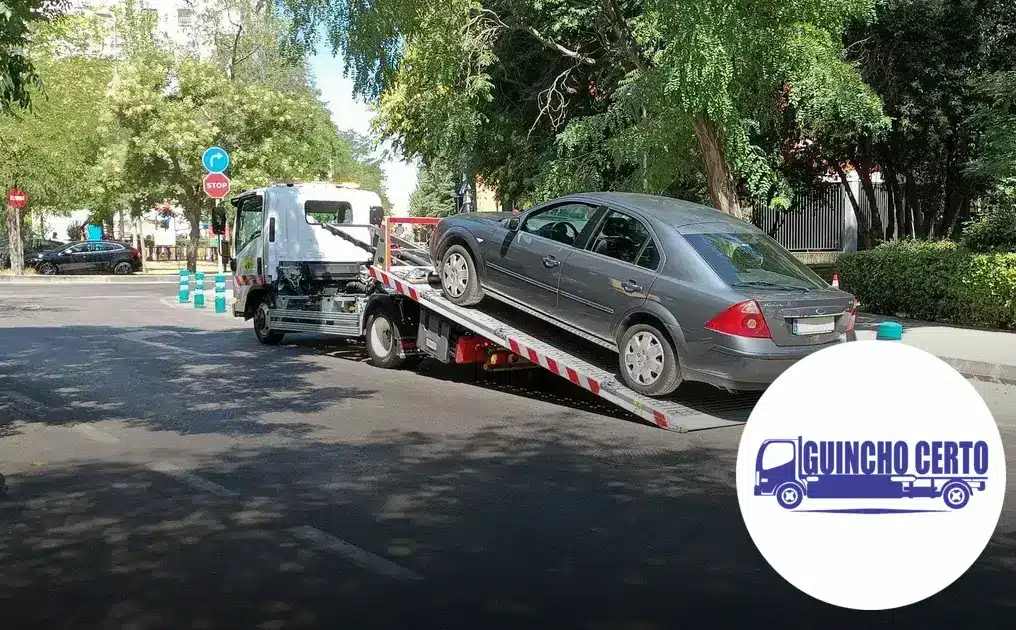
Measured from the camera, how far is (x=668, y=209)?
1007cm

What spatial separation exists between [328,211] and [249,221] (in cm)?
131

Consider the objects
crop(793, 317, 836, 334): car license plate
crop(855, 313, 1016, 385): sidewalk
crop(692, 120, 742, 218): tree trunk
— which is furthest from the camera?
crop(692, 120, 742, 218): tree trunk

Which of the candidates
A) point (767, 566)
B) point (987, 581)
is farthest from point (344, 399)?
point (987, 581)

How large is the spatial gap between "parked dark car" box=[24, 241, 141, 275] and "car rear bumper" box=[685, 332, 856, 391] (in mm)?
39570

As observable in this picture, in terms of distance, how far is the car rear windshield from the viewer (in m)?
9.22

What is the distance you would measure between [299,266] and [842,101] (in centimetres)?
821

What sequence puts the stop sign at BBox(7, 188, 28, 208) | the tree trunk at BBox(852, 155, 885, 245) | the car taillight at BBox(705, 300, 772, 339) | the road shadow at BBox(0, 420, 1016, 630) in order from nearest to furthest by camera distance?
1. the road shadow at BBox(0, 420, 1016, 630)
2. the car taillight at BBox(705, 300, 772, 339)
3. the tree trunk at BBox(852, 155, 885, 245)
4. the stop sign at BBox(7, 188, 28, 208)

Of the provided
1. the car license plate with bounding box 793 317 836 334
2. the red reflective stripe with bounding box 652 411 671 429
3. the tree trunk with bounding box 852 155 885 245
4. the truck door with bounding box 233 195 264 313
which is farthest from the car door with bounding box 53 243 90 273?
the car license plate with bounding box 793 317 836 334

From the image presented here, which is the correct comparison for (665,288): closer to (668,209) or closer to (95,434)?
(668,209)

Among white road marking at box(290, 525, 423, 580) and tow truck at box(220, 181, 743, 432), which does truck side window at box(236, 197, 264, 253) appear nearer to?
tow truck at box(220, 181, 743, 432)

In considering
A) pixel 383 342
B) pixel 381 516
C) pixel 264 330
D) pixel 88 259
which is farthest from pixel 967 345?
pixel 88 259

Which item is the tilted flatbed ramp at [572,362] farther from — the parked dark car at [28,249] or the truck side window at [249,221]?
the parked dark car at [28,249]

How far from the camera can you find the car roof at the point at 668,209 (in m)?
9.79

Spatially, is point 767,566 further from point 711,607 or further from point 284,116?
point 284,116
